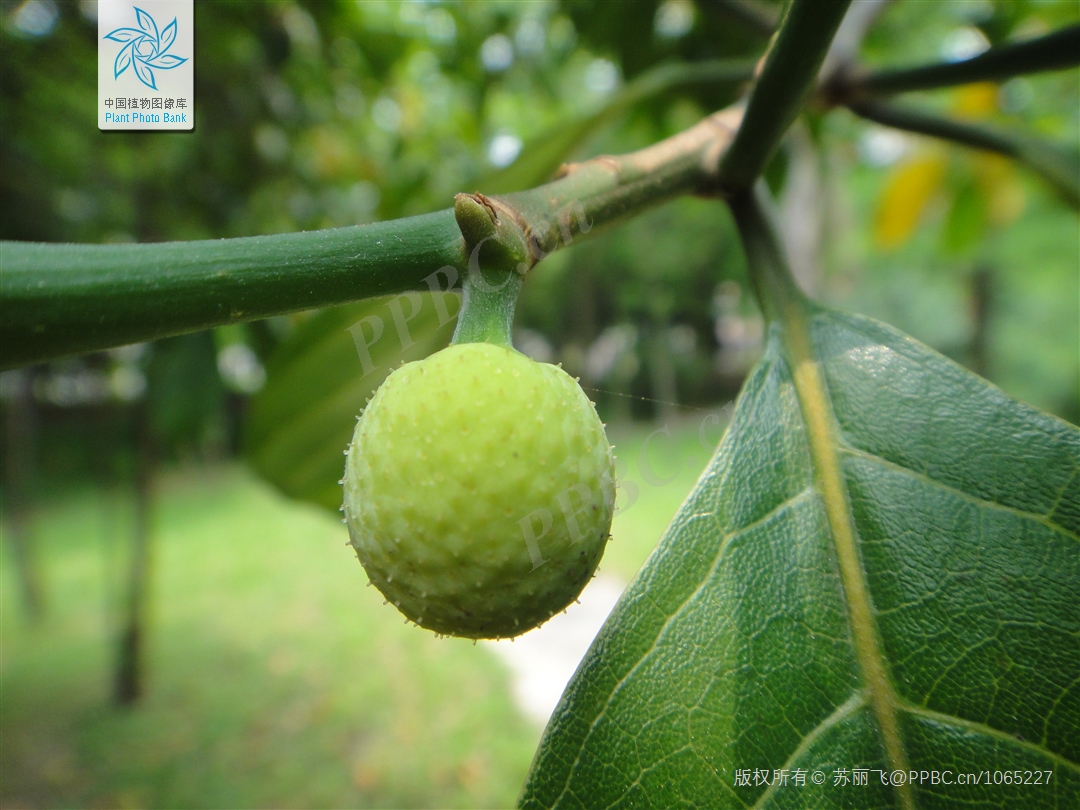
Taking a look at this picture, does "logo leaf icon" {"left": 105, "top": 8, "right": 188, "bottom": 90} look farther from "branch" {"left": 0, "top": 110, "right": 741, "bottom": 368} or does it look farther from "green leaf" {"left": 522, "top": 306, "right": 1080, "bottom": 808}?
"green leaf" {"left": 522, "top": 306, "right": 1080, "bottom": 808}

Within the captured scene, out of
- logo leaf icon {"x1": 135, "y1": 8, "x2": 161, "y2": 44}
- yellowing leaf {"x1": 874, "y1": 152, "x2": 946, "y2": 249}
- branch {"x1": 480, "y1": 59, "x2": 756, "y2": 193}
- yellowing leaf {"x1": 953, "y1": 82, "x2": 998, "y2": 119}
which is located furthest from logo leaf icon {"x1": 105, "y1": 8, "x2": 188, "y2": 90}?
yellowing leaf {"x1": 874, "y1": 152, "x2": 946, "y2": 249}

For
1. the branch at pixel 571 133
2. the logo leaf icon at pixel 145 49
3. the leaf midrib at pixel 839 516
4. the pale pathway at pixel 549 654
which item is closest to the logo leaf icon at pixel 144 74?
the logo leaf icon at pixel 145 49

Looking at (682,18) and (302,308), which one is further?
Result: (682,18)

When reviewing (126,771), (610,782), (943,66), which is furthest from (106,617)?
(943,66)

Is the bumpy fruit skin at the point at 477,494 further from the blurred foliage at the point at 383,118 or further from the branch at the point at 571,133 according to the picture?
the branch at the point at 571,133

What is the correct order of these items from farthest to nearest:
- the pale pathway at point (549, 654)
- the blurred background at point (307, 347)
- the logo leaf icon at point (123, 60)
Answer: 1. the pale pathway at point (549, 654)
2. the blurred background at point (307, 347)
3. the logo leaf icon at point (123, 60)

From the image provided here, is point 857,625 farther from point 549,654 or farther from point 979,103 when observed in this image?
point 549,654

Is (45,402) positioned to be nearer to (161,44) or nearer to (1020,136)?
(161,44)
